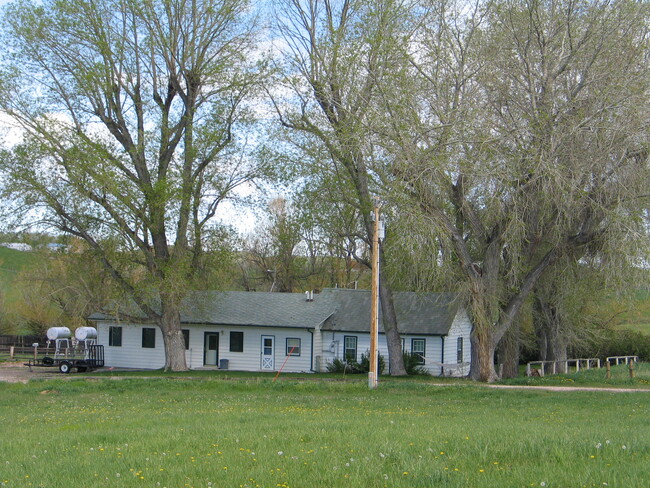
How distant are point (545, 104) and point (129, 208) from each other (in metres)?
18.1

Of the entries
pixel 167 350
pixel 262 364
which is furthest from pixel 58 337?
pixel 262 364

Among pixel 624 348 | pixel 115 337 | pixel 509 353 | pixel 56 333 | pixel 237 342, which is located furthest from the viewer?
pixel 624 348

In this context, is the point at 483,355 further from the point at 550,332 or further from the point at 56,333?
the point at 56,333

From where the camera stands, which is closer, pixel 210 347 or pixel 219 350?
pixel 219 350

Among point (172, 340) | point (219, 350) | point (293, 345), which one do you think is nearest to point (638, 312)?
point (293, 345)

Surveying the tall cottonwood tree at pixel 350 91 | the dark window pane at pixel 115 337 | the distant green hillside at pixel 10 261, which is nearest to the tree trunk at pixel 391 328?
the tall cottonwood tree at pixel 350 91

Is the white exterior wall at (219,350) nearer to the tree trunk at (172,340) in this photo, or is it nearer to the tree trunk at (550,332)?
the tree trunk at (172,340)

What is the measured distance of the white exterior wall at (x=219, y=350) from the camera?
1438 inches

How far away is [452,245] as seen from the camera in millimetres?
22891

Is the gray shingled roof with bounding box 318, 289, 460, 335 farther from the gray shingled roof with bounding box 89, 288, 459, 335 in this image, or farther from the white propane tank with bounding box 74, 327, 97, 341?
the white propane tank with bounding box 74, 327, 97, 341

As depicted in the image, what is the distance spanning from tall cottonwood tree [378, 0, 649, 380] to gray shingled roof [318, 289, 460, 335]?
11.9 meters

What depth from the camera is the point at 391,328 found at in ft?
103

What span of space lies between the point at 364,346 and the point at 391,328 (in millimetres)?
4882

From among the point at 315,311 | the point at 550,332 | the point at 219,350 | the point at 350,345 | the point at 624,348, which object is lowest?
the point at 624,348
